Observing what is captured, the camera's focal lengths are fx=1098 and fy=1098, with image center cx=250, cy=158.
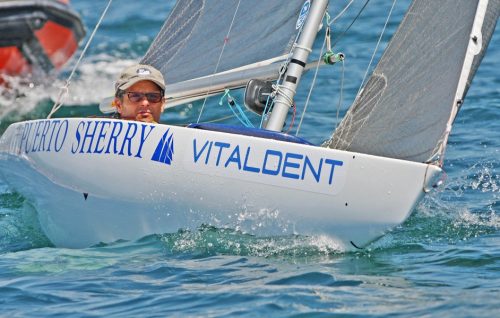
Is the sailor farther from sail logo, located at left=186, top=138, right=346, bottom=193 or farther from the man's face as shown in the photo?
sail logo, located at left=186, top=138, right=346, bottom=193

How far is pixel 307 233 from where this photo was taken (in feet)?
19.2

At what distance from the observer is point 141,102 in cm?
646

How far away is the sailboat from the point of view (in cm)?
562

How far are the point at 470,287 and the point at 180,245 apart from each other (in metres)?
1.63

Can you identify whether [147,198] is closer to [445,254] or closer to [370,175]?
[370,175]

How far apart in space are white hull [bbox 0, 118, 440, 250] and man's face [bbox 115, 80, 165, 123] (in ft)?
1.29

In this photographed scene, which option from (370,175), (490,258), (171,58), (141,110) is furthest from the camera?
(171,58)

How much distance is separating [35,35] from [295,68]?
611cm

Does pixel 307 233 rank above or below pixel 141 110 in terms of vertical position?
below

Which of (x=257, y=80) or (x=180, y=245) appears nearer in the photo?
(x=180, y=245)

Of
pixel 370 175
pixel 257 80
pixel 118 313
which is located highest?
pixel 257 80

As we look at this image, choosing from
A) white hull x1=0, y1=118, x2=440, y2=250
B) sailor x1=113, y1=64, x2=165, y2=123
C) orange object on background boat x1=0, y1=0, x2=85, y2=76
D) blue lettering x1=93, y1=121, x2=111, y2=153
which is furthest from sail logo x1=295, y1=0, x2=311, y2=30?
orange object on background boat x1=0, y1=0, x2=85, y2=76

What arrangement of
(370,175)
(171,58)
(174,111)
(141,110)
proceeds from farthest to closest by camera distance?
(174,111)
(171,58)
(141,110)
(370,175)

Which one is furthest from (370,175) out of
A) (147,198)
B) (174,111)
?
(174,111)
